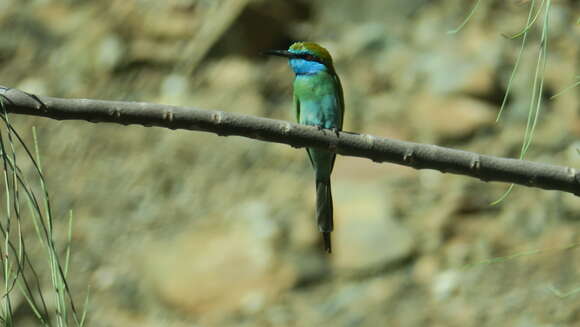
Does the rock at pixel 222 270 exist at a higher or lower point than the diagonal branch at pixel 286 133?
lower

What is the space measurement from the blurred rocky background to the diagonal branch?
199cm

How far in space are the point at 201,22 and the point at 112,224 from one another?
1107 millimetres

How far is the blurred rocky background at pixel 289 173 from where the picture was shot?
11.1 feet

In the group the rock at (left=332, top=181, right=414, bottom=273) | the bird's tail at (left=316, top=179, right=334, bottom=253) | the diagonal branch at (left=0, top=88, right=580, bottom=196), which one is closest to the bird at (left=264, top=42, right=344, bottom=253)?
the bird's tail at (left=316, top=179, right=334, bottom=253)

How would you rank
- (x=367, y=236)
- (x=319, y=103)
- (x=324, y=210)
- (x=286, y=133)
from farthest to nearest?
1. (x=367, y=236)
2. (x=319, y=103)
3. (x=324, y=210)
4. (x=286, y=133)

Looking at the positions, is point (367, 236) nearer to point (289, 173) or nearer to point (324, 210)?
point (289, 173)

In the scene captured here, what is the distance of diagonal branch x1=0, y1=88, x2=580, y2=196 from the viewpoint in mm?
1241

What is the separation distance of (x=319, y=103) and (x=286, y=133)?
136 cm

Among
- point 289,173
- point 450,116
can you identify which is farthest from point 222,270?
point 450,116

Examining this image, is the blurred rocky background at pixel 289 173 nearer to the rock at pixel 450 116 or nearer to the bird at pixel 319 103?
the rock at pixel 450 116

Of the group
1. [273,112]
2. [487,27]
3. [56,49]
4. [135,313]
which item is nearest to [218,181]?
[273,112]

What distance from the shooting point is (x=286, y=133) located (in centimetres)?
129

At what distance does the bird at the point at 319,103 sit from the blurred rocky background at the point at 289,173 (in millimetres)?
874

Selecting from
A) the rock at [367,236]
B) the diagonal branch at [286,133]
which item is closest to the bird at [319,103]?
the rock at [367,236]
